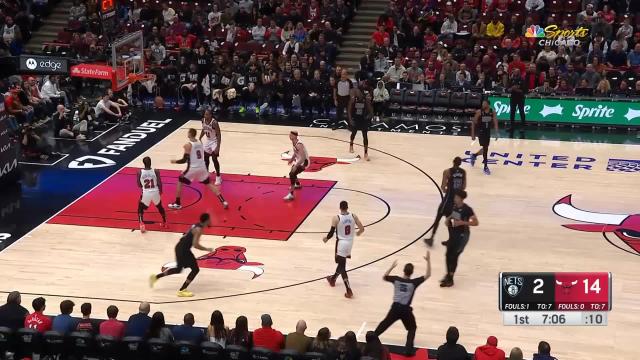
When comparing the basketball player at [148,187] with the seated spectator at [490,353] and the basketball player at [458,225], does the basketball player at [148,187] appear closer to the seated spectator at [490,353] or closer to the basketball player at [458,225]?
the basketball player at [458,225]

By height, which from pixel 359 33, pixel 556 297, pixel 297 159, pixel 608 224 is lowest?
pixel 608 224

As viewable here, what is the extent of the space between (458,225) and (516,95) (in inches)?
418

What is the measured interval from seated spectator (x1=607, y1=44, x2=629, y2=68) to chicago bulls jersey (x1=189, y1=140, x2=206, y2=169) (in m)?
13.6

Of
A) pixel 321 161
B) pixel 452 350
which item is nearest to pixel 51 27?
pixel 321 161

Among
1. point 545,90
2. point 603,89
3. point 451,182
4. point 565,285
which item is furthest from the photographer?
point 545,90

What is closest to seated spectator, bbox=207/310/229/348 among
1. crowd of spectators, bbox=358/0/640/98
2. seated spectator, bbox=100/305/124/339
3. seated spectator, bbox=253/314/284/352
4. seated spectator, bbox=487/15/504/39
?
seated spectator, bbox=253/314/284/352

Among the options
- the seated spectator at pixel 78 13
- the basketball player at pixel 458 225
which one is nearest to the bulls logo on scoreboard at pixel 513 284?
the basketball player at pixel 458 225

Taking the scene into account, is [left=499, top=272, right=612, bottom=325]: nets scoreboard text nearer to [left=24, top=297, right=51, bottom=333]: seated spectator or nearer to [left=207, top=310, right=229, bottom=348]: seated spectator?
[left=207, top=310, right=229, bottom=348]: seated spectator

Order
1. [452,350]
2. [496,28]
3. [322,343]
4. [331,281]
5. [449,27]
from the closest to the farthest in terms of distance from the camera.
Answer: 1. [452,350]
2. [322,343]
3. [331,281]
4. [496,28]
5. [449,27]

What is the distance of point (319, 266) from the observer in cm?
1866

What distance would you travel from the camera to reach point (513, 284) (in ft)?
39.3

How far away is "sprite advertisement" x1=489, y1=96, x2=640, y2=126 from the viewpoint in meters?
27.6

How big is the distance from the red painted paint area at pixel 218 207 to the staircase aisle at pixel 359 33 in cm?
967

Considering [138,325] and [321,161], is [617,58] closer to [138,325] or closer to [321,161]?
[321,161]
